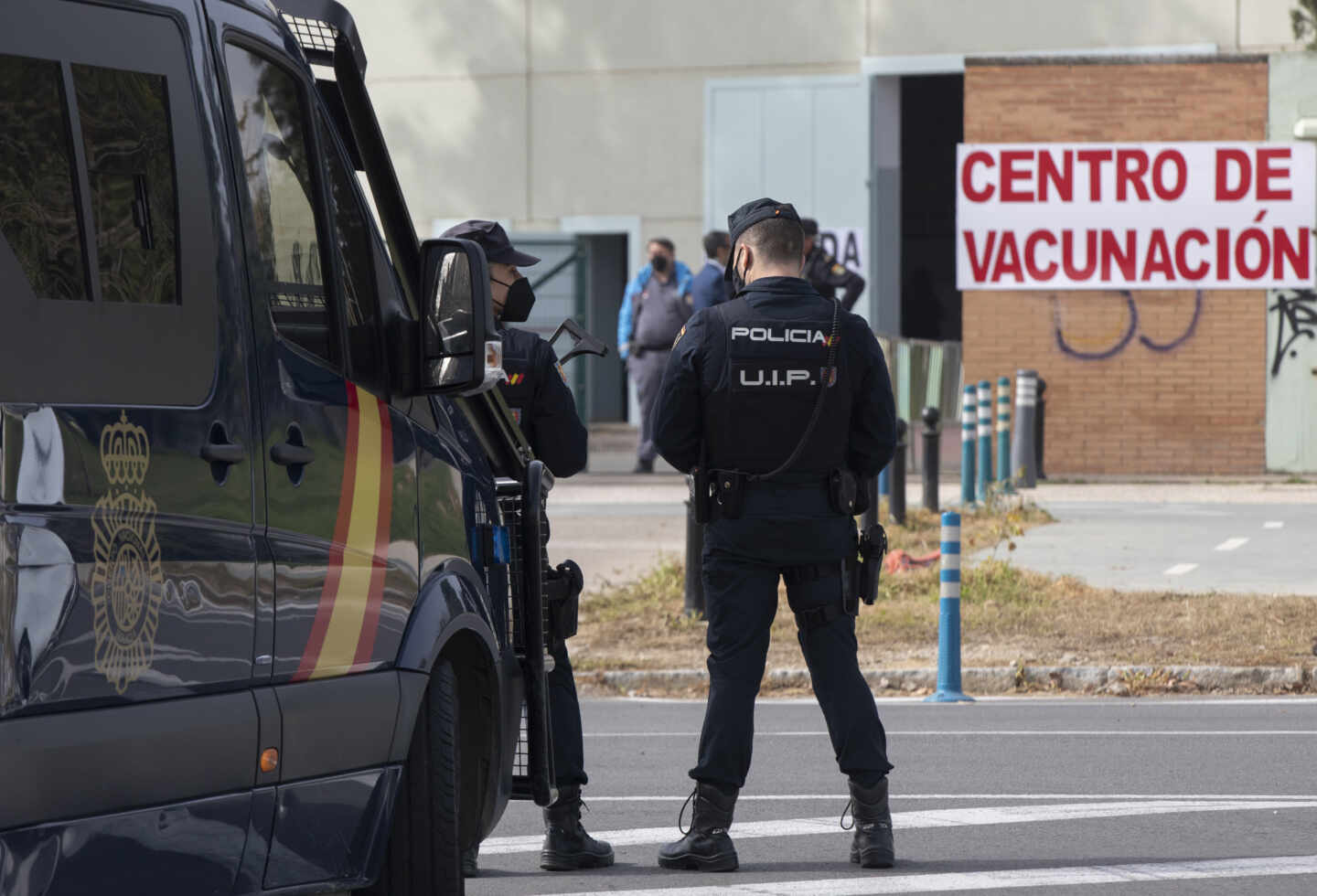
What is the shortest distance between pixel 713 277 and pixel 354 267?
42.6ft

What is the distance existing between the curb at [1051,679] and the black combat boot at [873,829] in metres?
4.67

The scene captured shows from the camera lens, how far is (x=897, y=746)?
935 cm

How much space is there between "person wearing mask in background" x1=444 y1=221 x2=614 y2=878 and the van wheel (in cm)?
168

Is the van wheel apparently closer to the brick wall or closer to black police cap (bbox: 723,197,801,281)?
black police cap (bbox: 723,197,801,281)

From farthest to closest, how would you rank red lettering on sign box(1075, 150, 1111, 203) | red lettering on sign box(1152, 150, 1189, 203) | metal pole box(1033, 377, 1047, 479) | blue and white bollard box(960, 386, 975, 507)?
red lettering on sign box(1075, 150, 1111, 203) < red lettering on sign box(1152, 150, 1189, 203) < metal pole box(1033, 377, 1047, 479) < blue and white bollard box(960, 386, 975, 507)

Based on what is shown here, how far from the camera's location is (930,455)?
695 inches

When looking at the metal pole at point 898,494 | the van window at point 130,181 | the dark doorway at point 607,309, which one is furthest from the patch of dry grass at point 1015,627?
the dark doorway at point 607,309

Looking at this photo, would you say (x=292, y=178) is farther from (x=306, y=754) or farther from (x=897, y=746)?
(x=897, y=746)

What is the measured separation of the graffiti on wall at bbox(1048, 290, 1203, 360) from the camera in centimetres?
2398

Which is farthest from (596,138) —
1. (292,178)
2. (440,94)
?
(292,178)

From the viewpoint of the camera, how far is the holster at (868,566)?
6.78m

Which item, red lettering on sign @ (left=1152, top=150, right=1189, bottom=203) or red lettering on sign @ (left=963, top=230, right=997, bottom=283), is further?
red lettering on sign @ (left=963, top=230, right=997, bottom=283)

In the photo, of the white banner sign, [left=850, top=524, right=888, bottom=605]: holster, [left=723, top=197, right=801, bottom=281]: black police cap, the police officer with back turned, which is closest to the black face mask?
the police officer with back turned

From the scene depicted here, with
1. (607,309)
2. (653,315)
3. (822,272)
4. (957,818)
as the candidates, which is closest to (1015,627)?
(822,272)
